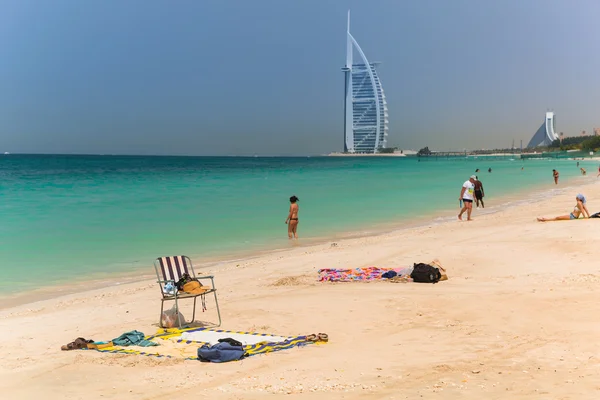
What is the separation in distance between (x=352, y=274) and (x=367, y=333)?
321cm

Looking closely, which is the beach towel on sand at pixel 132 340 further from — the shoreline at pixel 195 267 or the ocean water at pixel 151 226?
the ocean water at pixel 151 226

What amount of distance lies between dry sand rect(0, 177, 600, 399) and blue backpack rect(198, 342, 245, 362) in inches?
3.6

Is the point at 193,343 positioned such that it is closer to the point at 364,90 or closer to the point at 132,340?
the point at 132,340

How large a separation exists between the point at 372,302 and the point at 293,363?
248cm

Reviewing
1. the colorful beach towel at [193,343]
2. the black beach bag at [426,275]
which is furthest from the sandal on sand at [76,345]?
the black beach bag at [426,275]

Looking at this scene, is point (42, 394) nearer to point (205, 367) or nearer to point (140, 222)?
point (205, 367)

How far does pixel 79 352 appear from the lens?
6098 mm

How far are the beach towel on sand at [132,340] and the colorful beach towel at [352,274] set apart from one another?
3699 millimetres

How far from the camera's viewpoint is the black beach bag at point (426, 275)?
29.2ft

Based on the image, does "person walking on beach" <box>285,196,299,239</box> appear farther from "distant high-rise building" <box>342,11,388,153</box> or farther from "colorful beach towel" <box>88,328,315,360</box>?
"distant high-rise building" <box>342,11,388,153</box>

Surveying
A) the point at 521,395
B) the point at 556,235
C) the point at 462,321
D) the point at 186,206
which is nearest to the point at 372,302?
the point at 462,321

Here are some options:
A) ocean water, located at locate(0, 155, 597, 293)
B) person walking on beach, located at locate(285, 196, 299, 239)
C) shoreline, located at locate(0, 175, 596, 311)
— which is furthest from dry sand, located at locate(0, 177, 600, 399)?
person walking on beach, located at locate(285, 196, 299, 239)

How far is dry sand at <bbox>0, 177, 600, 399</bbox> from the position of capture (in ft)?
16.1

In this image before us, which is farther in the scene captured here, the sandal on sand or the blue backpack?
the sandal on sand
